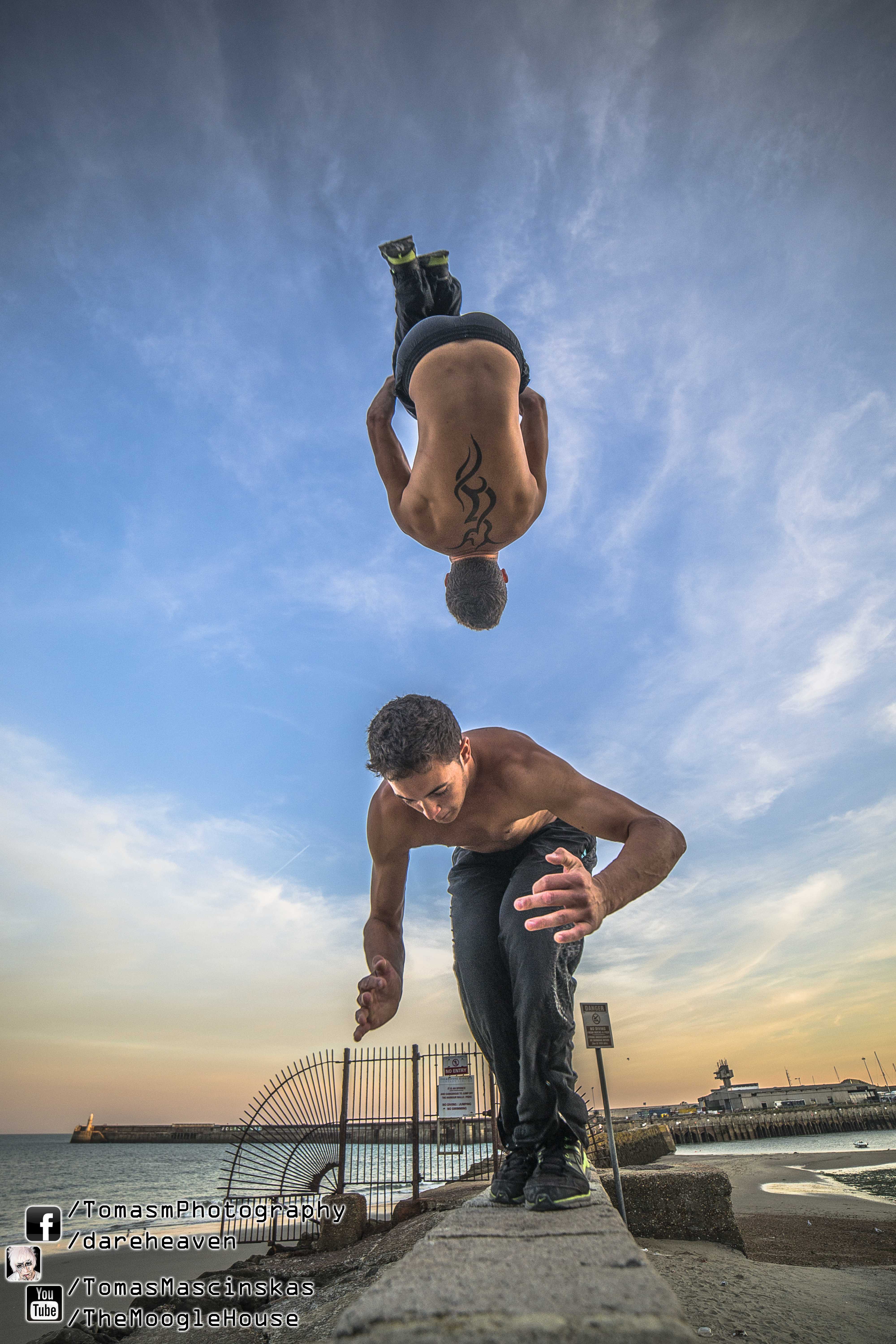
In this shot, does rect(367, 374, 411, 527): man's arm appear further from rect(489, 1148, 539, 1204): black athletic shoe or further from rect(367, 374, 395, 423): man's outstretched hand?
rect(489, 1148, 539, 1204): black athletic shoe

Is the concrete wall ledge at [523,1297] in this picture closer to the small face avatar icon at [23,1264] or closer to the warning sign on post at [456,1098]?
the warning sign on post at [456,1098]

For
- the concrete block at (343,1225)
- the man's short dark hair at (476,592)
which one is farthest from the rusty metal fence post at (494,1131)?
the man's short dark hair at (476,592)

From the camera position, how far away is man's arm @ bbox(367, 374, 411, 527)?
4.56m

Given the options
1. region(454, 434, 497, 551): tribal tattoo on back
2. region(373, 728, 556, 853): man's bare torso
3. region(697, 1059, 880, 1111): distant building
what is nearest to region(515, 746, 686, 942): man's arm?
region(373, 728, 556, 853): man's bare torso

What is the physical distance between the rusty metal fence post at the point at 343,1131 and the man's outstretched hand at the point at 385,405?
9.53m

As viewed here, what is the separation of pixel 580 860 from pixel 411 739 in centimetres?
96

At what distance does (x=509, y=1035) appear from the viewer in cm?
298

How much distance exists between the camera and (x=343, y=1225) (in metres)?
8.02

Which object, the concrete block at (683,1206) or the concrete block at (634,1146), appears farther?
the concrete block at (634,1146)

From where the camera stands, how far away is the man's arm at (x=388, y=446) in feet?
15.0

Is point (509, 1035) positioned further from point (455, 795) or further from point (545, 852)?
point (455, 795)

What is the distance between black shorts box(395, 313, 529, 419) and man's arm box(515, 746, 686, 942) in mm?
2666

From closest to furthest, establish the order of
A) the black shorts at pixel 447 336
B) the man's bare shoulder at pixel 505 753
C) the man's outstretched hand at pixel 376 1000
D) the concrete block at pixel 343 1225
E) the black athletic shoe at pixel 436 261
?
the man's outstretched hand at pixel 376 1000, the man's bare shoulder at pixel 505 753, the black shorts at pixel 447 336, the black athletic shoe at pixel 436 261, the concrete block at pixel 343 1225

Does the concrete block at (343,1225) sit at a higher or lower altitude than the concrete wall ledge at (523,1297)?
lower
